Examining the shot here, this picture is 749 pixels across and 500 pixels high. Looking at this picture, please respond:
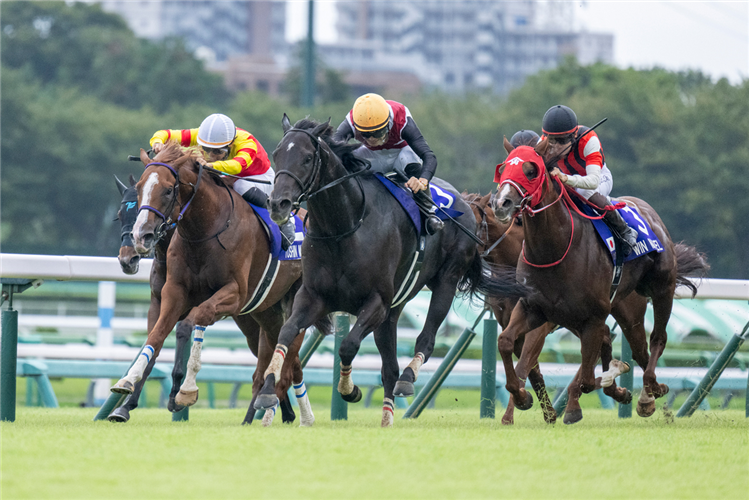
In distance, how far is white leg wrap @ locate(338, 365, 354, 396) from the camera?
617cm

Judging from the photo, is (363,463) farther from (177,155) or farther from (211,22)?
(211,22)

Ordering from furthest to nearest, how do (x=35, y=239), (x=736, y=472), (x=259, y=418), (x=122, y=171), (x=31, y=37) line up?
(x=31, y=37) → (x=122, y=171) → (x=35, y=239) → (x=259, y=418) → (x=736, y=472)

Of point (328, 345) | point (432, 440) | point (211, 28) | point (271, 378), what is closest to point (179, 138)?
point (271, 378)

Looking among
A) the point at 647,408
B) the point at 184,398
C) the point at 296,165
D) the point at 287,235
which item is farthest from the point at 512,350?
the point at 184,398

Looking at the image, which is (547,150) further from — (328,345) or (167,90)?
(167,90)

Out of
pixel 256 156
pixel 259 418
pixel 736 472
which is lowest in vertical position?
pixel 259 418

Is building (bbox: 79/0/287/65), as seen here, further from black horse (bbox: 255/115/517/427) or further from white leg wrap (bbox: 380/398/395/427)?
white leg wrap (bbox: 380/398/395/427)

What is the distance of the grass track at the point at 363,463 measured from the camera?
371cm

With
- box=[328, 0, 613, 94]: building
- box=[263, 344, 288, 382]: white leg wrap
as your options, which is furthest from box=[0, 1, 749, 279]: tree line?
box=[328, 0, 613, 94]: building

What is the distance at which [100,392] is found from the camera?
10.5 m

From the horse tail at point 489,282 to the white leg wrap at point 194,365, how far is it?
2027 mm

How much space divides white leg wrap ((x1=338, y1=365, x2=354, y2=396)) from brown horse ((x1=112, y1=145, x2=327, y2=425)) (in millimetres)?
390

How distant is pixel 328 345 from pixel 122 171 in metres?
25.8

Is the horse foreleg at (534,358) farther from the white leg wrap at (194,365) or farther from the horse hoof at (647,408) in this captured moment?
the white leg wrap at (194,365)
